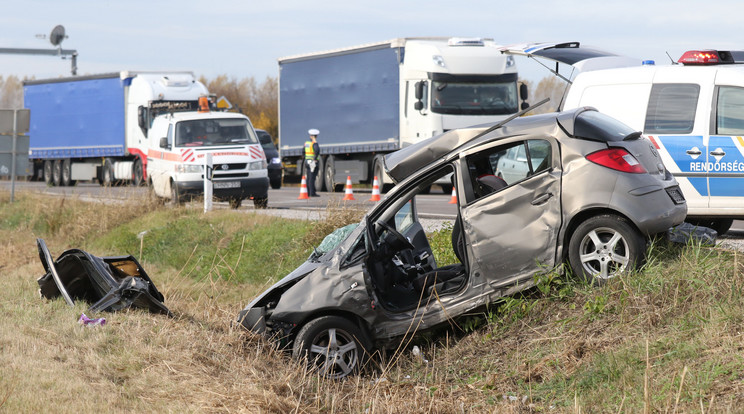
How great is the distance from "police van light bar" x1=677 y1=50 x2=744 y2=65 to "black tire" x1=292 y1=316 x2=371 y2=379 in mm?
5380

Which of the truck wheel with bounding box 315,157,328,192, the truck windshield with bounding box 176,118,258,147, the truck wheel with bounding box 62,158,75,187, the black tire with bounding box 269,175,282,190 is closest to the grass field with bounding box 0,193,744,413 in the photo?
the truck windshield with bounding box 176,118,258,147

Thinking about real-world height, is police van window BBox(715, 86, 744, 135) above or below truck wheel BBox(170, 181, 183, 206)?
above

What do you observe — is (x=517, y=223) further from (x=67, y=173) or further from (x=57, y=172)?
(x=57, y=172)

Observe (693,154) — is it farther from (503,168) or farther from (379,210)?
(379,210)

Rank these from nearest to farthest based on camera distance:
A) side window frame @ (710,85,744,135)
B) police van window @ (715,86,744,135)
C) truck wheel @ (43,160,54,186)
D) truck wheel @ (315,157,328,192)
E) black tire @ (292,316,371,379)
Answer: black tire @ (292,316,371,379) < police van window @ (715,86,744,135) < side window frame @ (710,85,744,135) < truck wheel @ (315,157,328,192) < truck wheel @ (43,160,54,186)

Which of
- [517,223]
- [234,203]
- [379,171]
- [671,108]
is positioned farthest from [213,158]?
[517,223]

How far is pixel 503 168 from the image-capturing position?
1235cm

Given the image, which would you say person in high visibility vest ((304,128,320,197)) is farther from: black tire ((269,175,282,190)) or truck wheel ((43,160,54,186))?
truck wheel ((43,160,54,186))

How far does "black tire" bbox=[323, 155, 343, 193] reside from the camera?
27528mm

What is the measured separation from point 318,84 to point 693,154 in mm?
19736

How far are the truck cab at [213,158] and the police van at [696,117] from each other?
916cm

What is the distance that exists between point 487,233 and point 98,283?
4.07 m

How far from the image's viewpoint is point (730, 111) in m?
9.64

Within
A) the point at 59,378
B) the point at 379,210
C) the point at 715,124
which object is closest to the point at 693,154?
the point at 715,124
